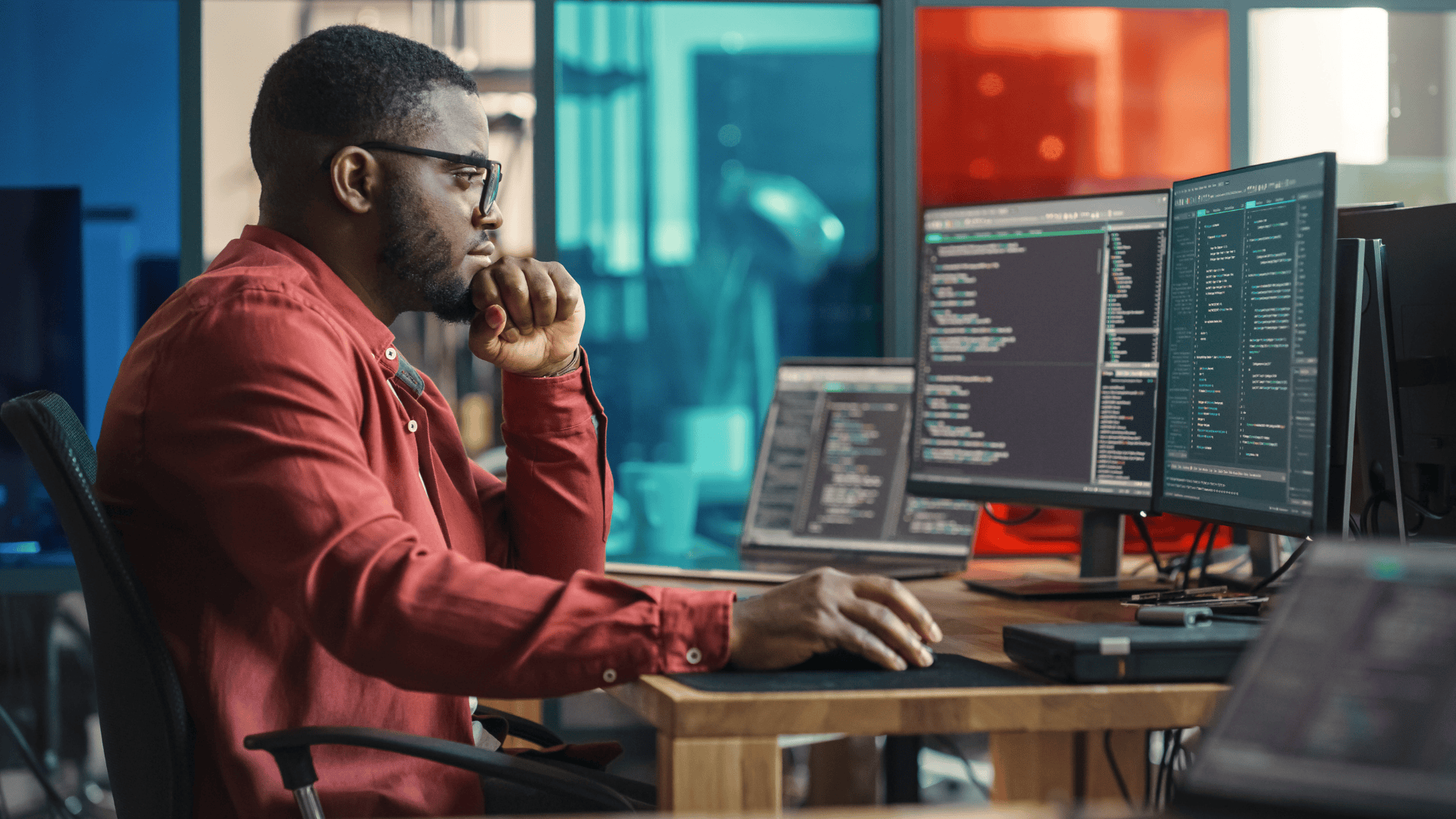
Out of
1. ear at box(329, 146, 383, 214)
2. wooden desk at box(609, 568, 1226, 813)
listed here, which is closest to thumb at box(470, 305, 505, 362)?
ear at box(329, 146, 383, 214)

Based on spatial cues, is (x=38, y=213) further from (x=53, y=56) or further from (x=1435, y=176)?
(x=1435, y=176)

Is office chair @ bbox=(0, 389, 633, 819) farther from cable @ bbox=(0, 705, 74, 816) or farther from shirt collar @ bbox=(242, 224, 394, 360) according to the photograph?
cable @ bbox=(0, 705, 74, 816)

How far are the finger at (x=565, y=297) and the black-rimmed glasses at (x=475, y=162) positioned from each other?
179 mm

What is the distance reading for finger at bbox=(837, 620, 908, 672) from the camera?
1.05 meters

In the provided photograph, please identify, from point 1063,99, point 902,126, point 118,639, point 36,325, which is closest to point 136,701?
point 118,639

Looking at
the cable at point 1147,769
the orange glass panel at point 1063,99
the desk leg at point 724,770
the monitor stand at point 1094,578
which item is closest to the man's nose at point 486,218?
the desk leg at point 724,770

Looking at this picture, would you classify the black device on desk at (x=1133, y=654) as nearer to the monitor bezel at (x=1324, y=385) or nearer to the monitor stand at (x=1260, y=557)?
the monitor bezel at (x=1324, y=385)

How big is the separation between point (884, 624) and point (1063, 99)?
230 cm

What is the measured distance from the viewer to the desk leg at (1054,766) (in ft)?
5.14

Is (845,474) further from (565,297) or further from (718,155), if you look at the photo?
(718,155)

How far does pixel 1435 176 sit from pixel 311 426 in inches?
123

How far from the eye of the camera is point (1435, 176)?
10.3 feet

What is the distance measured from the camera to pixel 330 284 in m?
1.30

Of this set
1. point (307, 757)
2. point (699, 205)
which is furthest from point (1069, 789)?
point (699, 205)
